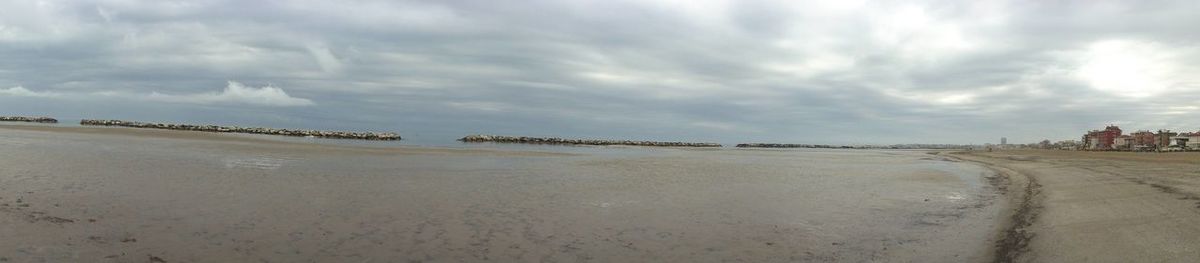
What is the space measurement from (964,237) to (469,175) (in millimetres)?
14301

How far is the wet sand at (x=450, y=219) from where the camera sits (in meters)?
7.79

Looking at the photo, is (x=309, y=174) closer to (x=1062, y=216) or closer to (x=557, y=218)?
(x=557, y=218)

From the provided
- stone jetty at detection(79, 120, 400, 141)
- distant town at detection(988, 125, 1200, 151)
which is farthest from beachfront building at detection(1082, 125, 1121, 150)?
stone jetty at detection(79, 120, 400, 141)

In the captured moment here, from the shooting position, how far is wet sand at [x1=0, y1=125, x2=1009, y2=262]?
779 centimetres

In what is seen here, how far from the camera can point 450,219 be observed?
10484 millimetres

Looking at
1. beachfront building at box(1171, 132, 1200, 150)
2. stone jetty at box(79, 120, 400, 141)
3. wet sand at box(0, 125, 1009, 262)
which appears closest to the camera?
wet sand at box(0, 125, 1009, 262)

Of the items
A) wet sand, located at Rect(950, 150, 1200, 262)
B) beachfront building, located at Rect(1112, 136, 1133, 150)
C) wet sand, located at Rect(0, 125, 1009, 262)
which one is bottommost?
wet sand, located at Rect(0, 125, 1009, 262)

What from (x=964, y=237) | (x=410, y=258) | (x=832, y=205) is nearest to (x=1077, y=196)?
(x=832, y=205)

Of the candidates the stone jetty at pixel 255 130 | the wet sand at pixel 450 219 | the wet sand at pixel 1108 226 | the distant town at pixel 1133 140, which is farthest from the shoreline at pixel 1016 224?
the distant town at pixel 1133 140

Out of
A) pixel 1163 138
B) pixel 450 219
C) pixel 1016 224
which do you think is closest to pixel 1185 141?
pixel 1163 138

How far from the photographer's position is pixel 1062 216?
10.7 meters

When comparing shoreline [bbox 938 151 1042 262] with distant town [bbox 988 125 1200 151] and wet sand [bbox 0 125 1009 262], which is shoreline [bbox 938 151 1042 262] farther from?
distant town [bbox 988 125 1200 151]

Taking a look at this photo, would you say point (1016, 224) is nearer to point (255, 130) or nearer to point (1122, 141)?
point (255, 130)

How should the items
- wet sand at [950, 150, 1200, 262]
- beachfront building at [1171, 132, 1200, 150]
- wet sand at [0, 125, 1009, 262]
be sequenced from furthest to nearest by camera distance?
beachfront building at [1171, 132, 1200, 150]
wet sand at [0, 125, 1009, 262]
wet sand at [950, 150, 1200, 262]
